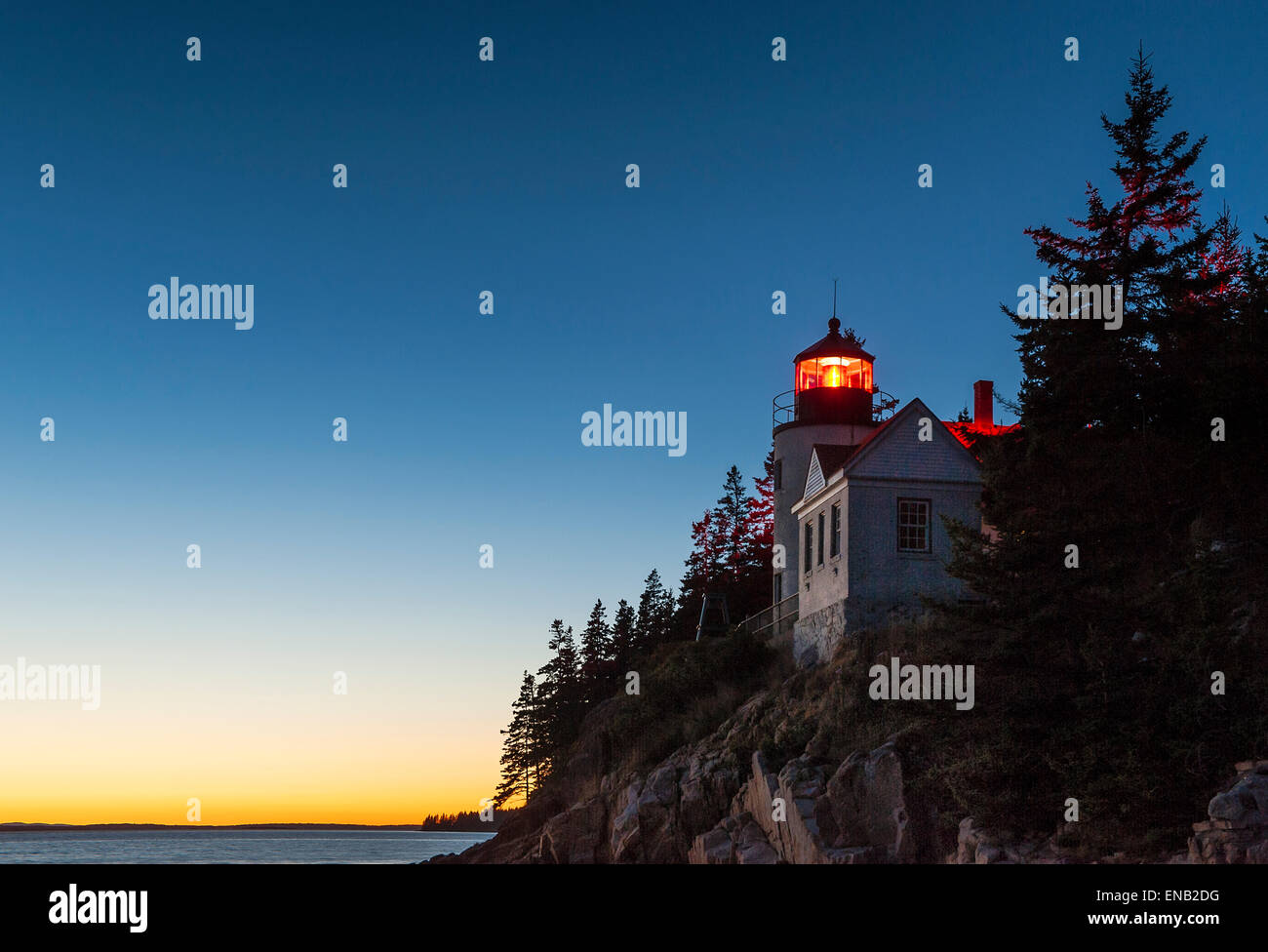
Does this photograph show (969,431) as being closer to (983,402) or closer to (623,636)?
(983,402)

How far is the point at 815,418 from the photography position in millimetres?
44500

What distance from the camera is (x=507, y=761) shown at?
108 metres

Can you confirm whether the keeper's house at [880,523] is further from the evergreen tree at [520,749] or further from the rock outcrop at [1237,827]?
the evergreen tree at [520,749]

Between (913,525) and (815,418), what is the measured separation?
8755 millimetres

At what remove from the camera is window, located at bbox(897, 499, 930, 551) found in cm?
3666

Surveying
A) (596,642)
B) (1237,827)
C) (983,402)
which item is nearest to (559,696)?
(596,642)

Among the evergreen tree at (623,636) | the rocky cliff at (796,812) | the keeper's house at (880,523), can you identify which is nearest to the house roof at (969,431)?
the keeper's house at (880,523)

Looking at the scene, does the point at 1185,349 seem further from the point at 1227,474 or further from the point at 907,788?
the point at 907,788

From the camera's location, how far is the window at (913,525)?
120 ft

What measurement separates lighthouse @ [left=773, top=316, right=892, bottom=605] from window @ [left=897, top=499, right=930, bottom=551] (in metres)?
6.97

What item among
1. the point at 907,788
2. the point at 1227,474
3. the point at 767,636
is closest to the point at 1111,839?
the point at 907,788

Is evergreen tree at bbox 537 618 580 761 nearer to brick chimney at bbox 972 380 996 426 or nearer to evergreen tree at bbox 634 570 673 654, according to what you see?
evergreen tree at bbox 634 570 673 654
